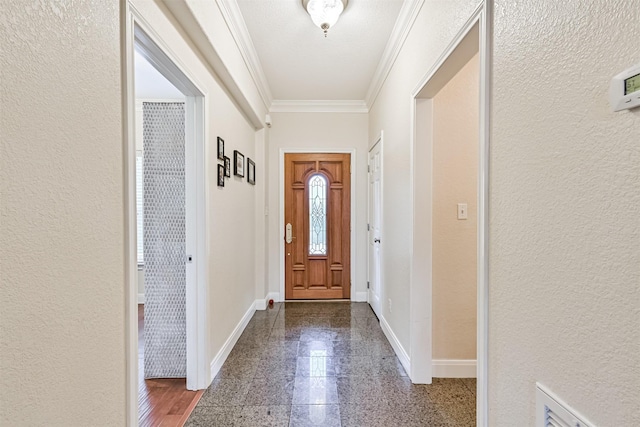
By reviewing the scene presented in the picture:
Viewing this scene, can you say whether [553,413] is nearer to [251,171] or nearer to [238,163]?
[238,163]

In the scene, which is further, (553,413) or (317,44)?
(317,44)

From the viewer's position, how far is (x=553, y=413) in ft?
3.20

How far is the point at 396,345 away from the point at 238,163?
2157 mm

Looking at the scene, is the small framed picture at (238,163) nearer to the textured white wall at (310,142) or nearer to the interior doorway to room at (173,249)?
the interior doorway to room at (173,249)

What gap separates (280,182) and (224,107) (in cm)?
181

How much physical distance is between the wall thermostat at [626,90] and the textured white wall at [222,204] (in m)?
1.61

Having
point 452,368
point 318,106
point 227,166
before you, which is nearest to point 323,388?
point 452,368

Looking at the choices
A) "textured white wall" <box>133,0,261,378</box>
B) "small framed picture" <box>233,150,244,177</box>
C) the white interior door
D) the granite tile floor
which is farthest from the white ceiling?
the granite tile floor

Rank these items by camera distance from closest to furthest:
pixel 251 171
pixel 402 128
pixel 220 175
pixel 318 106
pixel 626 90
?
pixel 626 90
pixel 220 175
pixel 402 128
pixel 251 171
pixel 318 106

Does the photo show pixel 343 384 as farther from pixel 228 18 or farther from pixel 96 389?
pixel 228 18

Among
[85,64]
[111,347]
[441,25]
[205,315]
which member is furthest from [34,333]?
[441,25]

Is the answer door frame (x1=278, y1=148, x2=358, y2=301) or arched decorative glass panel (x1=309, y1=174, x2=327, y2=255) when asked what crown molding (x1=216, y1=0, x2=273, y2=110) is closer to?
door frame (x1=278, y1=148, x2=358, y2=301)

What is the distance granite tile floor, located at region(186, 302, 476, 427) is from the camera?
76.2 inches

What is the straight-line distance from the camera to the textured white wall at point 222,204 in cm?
176
